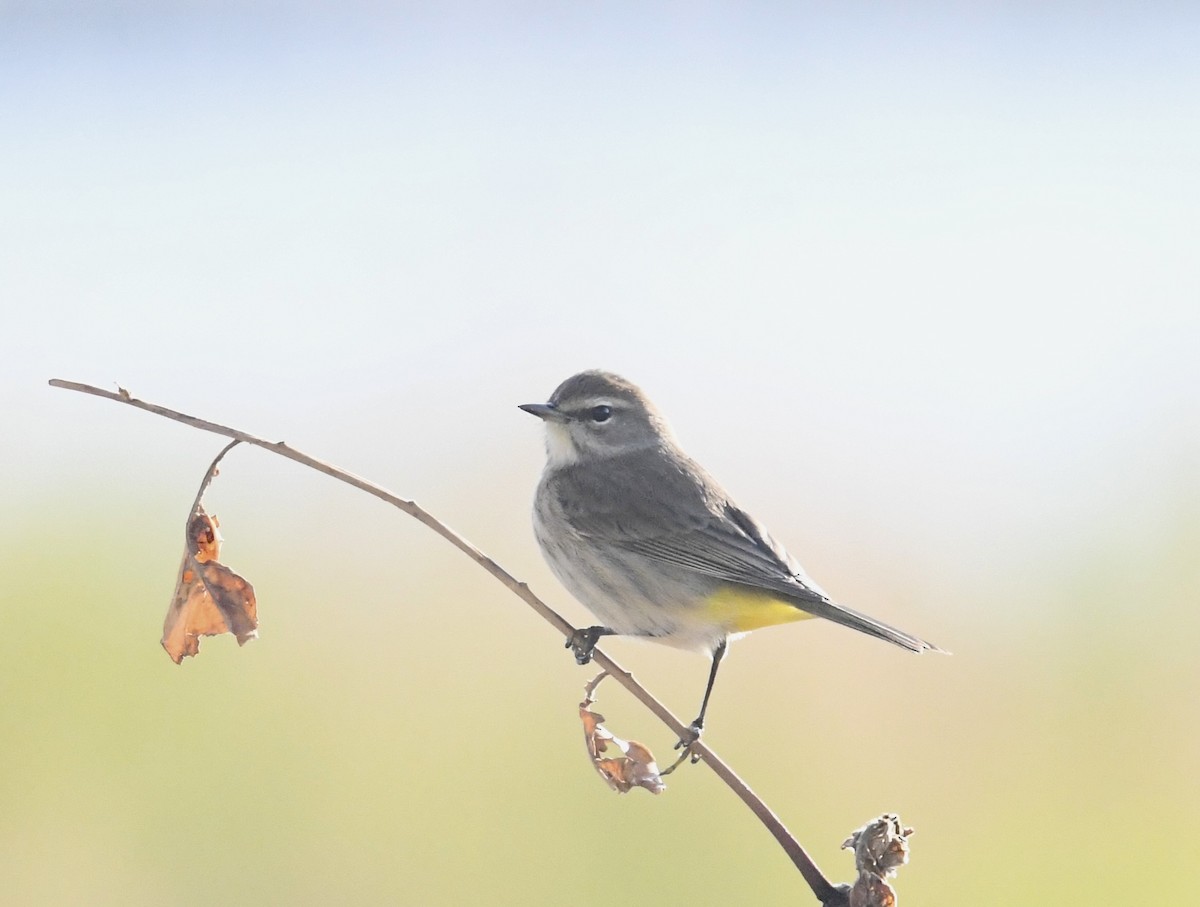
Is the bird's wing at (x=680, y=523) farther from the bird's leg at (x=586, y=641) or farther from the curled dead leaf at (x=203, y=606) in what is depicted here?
the curled dead leaf at (x=203, y=606)

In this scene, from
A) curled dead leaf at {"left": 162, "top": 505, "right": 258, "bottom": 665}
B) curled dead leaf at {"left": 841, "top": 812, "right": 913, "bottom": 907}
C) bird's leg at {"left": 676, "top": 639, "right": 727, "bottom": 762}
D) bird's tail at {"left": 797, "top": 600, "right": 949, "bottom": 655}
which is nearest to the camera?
curled dead leaf at {"left": 841, "top": 812, "right": 913, "bottom": 907}

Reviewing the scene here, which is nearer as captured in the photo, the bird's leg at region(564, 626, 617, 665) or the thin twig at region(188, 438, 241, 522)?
the thin twig at region(188, 438, 241, 522)

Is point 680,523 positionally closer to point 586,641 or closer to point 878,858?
point 586,641

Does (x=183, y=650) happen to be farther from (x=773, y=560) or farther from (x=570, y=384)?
(x=570, y=384)

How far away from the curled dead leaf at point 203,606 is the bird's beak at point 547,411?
195 cm

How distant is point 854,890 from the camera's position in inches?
65.0

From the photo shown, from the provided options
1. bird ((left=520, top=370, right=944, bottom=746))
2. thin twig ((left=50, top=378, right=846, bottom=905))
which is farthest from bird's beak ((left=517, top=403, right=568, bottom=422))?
thin twig ((left=50, top=378, right=846, bottom=905))

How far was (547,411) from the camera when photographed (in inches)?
167

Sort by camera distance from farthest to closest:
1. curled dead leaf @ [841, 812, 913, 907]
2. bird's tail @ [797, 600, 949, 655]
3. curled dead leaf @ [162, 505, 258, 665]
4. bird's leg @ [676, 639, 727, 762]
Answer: bird's leg @ [676, 639, 727, 762] < bird's tail @ [797, 600, 949, 655] < curled dead leaf @ [162, 505, 258, 665] < curled dead leaf @ [841, 812, 913, 907]

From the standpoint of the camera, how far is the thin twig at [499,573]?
5.46 feet

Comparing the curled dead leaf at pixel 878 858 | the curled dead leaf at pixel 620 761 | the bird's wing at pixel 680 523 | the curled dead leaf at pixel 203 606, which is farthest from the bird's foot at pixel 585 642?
the curled dead leaf at pixel 878 858

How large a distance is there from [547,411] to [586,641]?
1.09 metres

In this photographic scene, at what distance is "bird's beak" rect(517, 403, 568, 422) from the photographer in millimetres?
4117

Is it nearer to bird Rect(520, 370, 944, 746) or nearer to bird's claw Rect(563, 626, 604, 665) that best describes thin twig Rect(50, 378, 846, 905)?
bird's claw Rect(563, 626, 604, 665)
